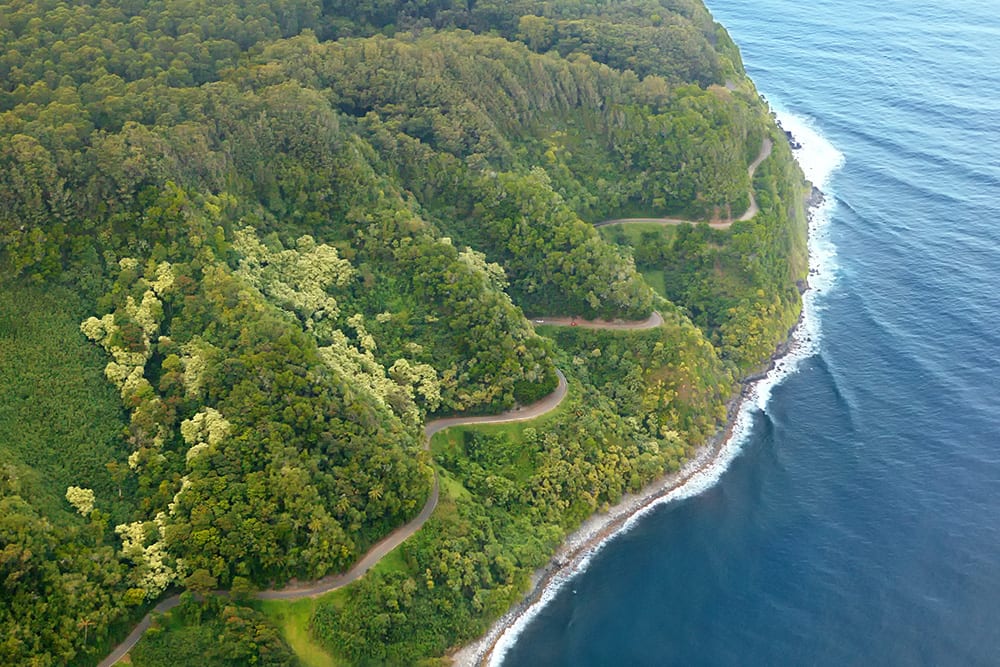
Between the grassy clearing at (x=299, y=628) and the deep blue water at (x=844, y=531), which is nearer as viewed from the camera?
the grassy clearing at (x=299, y=628)

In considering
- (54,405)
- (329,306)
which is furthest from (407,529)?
(54,405)

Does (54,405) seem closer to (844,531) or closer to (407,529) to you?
(407,529)

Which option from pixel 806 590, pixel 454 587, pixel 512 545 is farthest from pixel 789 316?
pixel 454 587

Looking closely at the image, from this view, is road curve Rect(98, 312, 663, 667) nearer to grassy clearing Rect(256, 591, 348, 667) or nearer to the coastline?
grassy clearing Rect(256, 591, 348, 667)

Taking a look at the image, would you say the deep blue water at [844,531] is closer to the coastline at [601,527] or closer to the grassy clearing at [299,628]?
the coastline at [601,527]

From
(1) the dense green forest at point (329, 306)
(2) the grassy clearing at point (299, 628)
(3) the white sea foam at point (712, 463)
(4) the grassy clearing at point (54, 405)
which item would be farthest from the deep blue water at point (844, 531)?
(4) the grassy clearing at point (54, 405)

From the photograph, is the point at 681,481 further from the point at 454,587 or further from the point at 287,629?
the point at 287,629

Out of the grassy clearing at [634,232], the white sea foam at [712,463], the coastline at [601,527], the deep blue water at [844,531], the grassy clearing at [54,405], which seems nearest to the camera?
the grassy clearing at [54,405]
